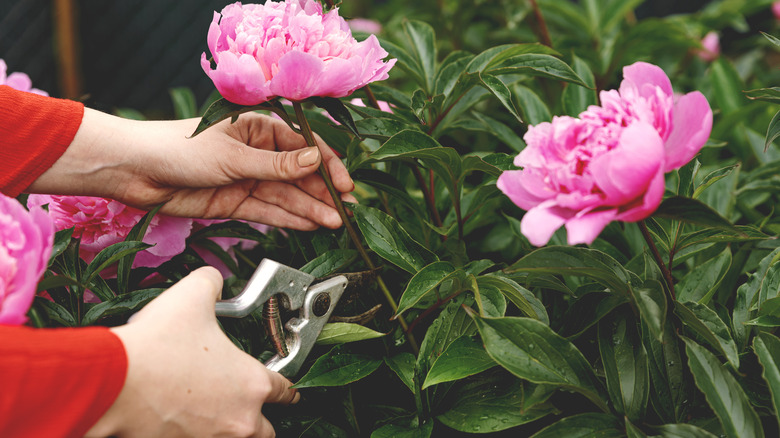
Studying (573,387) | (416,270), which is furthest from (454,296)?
(573,387)

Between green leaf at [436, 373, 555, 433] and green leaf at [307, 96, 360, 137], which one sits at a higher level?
green leaf at [307, 96, 360, 137]

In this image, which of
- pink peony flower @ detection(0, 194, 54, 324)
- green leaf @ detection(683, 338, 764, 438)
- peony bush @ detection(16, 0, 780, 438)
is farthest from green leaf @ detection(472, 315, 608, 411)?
pink peony flower @ detection(0, 194, 54, 324)

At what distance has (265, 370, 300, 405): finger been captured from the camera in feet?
2.28

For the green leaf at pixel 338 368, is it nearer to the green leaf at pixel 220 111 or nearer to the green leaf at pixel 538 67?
the green leaf at pixel 220 111

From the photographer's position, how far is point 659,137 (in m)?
0.52

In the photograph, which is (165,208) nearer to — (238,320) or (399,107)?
(238,320)

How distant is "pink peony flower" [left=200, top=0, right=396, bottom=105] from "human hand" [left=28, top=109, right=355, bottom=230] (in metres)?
0.16

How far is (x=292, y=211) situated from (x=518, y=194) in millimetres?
438

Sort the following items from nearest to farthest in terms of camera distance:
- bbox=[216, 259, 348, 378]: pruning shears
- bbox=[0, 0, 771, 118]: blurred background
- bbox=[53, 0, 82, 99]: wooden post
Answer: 1. bbox=[216, 259, 348, 378]: pruning shears
2. bbox=[0, 0, 771, 118]: blurred background
3. bbox=[53, 0, 82, 99]: wooden post

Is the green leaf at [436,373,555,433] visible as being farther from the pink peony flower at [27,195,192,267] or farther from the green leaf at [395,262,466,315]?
the pink peony flower at [27,195,192,267]

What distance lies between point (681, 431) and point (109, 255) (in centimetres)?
69

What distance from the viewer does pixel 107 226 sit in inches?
35.9

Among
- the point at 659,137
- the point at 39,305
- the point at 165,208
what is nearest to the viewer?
the point at 659,137

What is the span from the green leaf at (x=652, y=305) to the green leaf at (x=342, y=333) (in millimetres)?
308
